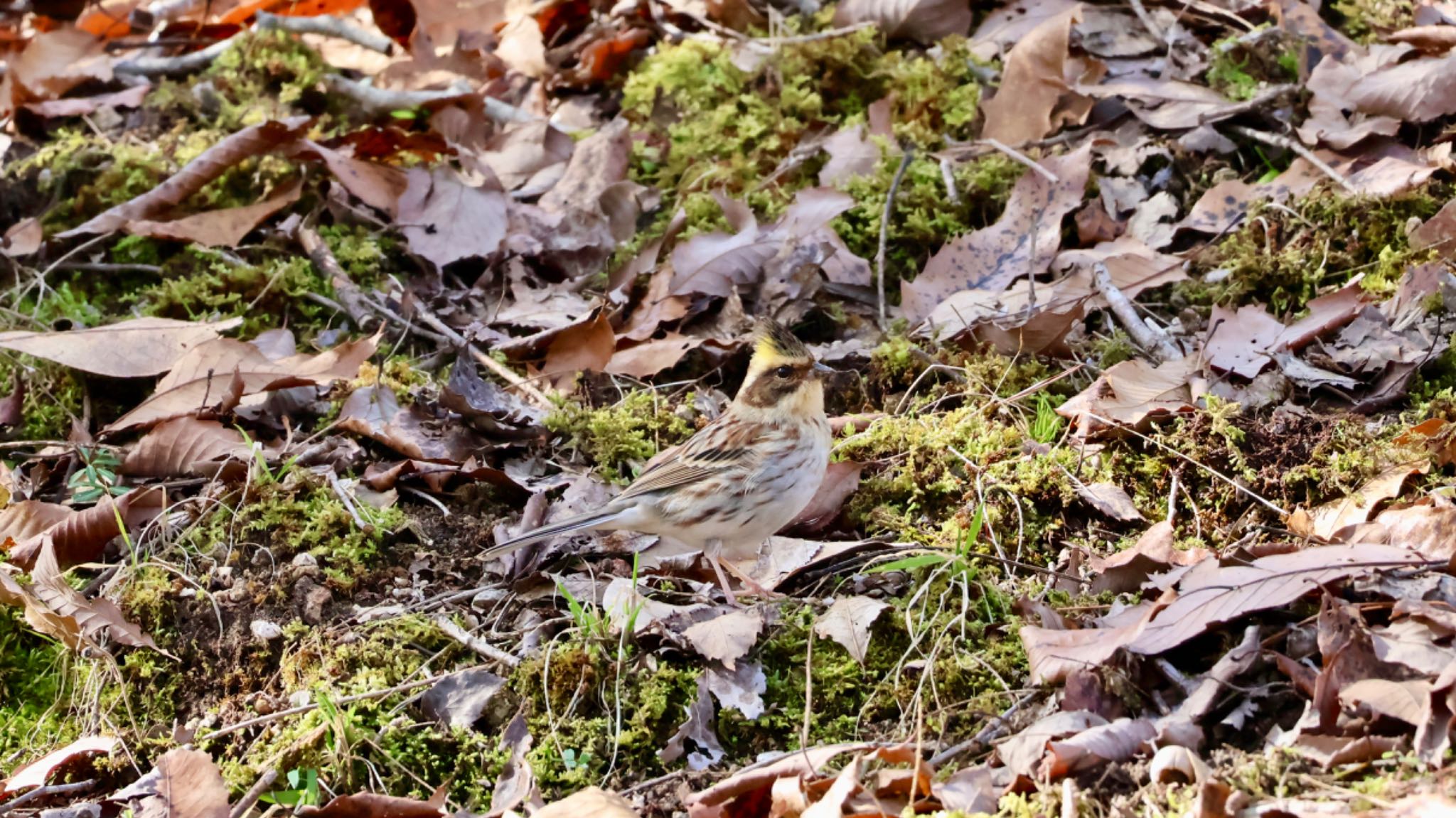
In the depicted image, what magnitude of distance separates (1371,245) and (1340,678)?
2.82 m

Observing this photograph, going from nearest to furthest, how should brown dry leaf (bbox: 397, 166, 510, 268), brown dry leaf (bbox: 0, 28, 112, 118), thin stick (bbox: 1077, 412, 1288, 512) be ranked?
thin stick (bbox: 1077, 412, 1288, 512)
brown dry leaf (bbox: 397, 166, 510, 268)
brown dry leaf (bbox: 0, 28, 112, 118)

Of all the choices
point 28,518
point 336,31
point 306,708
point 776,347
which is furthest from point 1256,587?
point 336,31

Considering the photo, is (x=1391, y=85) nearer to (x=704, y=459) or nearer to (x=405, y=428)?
(x=704, y=459)

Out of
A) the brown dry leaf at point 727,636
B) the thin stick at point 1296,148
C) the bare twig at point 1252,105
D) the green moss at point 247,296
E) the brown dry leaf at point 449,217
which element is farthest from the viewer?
the brown dry leaf at point 449,217

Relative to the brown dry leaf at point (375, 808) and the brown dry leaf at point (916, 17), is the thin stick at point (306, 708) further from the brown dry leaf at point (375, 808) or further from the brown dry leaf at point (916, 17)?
the brown dry leaf at point (916, 17)

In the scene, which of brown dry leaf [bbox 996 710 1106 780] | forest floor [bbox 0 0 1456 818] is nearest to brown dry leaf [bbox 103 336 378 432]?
forest floor [bbox 0 0 1456 818]

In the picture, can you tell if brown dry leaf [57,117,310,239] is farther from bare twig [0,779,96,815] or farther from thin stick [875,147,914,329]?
bare twig [0,779,96,815]

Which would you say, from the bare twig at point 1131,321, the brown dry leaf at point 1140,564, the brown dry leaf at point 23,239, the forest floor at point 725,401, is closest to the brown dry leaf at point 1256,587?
the forest floor at point 725,401

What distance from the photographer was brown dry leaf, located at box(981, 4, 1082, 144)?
6.46 m

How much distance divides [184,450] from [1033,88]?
14.0 feet

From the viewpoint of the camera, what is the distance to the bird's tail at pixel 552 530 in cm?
452

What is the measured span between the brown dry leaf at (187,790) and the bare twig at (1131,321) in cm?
371

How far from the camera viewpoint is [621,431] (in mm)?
5383

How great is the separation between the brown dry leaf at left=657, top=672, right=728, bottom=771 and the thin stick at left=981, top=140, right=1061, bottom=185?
321 cm
